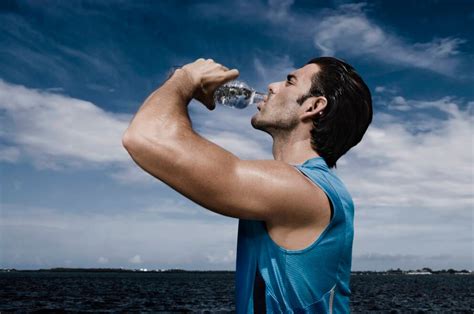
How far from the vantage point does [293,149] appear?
2537 mm

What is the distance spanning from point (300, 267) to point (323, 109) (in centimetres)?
88

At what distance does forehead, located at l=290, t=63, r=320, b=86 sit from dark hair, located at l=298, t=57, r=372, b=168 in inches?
0.9

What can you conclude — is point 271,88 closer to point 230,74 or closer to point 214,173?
point 230,74

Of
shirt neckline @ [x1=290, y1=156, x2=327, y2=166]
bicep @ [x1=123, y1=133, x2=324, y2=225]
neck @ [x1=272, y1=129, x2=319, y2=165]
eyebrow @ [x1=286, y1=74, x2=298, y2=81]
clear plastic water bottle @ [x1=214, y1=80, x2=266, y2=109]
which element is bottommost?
bicep @ [x1=123, y1=133, x2=324, y2=225]

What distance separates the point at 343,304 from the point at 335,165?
763 mm

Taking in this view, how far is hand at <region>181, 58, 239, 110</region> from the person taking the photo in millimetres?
2195

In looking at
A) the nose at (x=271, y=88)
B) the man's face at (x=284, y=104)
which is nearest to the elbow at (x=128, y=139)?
the man's face at (x=284, y=104)

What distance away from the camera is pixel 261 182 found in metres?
1.87

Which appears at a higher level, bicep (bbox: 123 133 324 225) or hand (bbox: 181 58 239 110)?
hand (bbox: 181 58 239 110)

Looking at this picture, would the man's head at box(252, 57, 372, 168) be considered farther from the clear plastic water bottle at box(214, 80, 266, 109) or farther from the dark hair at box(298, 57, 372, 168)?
the clear plastic water bottle at box(214, 80, 266, 109)

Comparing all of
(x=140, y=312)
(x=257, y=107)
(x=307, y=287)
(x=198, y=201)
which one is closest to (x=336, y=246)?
(x=307, y=287)

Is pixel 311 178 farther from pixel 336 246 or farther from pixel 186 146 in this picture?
pixel 186 146

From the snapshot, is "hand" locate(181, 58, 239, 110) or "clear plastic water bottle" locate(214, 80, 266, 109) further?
"clear plastic water bottle" locate(214, 80, 266, 109)

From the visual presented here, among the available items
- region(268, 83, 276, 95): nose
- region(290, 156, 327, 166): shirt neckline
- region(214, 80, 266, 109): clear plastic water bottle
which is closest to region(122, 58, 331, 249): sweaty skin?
region(290, 156, 327, 166): shirt neckline
